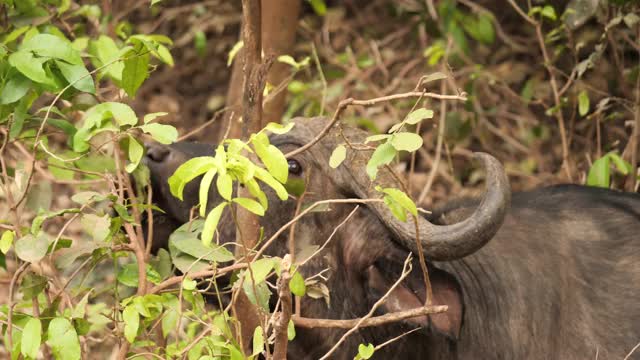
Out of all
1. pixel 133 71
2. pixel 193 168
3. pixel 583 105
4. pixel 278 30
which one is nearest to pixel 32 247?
pixel 133 71

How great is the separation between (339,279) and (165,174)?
612 millimetres

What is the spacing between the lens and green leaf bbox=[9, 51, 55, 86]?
2607 mm

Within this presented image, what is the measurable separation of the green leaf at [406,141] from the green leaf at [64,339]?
887 millimetres

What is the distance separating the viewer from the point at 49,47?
105 inches

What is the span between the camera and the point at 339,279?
10.5 feet

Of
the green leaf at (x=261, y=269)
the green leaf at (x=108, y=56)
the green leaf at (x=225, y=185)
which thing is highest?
the green leaf at (x=225, y=185)

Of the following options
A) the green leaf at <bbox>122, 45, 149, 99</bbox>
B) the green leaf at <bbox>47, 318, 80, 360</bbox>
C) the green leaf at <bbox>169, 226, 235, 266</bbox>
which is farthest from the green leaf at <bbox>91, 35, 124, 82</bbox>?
the green leaf at <bbox>47, 318, 80, 360</bbox>

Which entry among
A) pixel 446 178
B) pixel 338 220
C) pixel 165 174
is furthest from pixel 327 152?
pixel 446 178

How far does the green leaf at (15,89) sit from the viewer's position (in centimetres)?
271

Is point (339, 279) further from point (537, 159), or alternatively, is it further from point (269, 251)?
point (537, 159)

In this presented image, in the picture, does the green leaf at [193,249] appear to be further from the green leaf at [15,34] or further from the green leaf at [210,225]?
the green leaf at [15,34]

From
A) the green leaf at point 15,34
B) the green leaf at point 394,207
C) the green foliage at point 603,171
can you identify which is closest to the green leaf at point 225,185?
the green leaf at point 394,207

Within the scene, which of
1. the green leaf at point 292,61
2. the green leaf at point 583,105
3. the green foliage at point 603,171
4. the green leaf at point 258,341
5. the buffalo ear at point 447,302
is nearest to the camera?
the green leaf at point 258,341

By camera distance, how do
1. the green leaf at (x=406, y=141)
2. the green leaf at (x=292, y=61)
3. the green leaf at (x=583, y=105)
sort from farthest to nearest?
the green leaf at (x=583, y=105)
the green leaf at (x=292, y=61)
the green leaf at (x=406, y=141)
